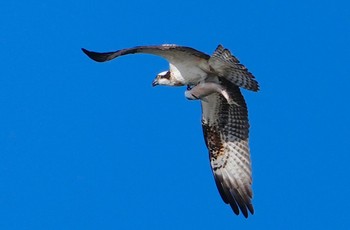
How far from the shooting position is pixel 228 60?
1249 cm

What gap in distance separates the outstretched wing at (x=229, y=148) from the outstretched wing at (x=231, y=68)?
1077 mm

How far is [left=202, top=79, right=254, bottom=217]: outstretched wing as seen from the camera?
14.0 m

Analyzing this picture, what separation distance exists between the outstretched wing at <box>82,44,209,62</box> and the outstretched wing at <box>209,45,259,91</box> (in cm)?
18

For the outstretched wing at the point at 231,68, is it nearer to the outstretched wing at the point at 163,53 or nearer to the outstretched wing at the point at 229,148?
the outstretched wing at the point at 163,53

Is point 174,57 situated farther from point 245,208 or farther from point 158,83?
point 245,208

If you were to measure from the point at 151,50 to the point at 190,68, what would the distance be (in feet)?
2.77

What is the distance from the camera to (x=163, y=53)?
12648mm

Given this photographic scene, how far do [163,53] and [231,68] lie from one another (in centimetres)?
78

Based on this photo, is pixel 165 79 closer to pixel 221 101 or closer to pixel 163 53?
pixel 163 53

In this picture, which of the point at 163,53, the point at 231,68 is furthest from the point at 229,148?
the point at 163,53

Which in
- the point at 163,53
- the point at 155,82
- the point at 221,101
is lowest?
the point at 163,53

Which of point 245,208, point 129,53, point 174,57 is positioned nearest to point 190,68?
point 174,57

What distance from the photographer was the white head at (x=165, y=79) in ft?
43.3

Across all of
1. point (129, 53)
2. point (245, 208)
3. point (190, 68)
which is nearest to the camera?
point (129, 53)
